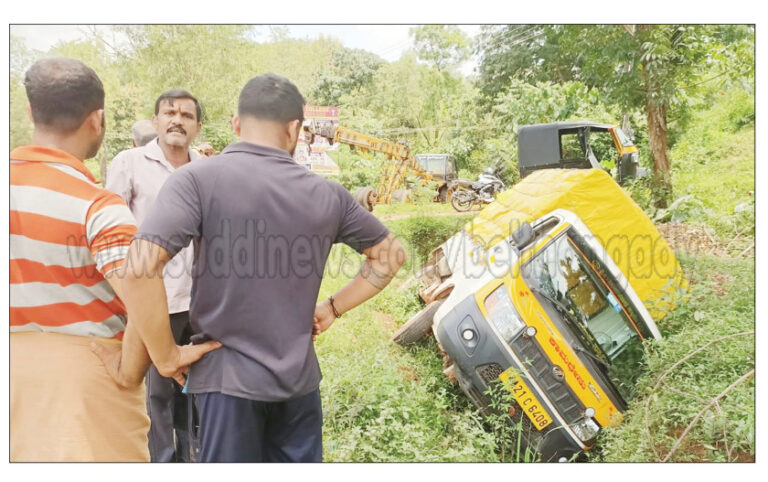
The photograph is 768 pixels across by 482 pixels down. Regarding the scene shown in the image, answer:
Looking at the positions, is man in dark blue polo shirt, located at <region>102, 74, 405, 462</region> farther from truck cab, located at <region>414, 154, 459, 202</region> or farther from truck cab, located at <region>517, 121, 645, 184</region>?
truck cab, located at <region>414, 154, 459, 202</region>

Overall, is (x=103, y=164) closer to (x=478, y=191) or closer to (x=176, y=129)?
(x=176, y=129)

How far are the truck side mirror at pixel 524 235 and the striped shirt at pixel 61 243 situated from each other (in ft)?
8.52

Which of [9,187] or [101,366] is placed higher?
[9,187]

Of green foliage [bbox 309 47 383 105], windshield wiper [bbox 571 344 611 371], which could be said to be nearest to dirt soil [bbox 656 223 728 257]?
windshield wiper [bbox 571 344 611 371]

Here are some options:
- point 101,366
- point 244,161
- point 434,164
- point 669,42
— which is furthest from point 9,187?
point 434,164

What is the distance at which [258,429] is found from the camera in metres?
1.75

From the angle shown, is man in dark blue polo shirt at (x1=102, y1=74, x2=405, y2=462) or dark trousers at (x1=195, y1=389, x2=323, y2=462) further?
dark trousers at (x1=195, y1=389, x2=323, y2=462)

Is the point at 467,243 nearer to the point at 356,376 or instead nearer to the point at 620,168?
the point at 356,376

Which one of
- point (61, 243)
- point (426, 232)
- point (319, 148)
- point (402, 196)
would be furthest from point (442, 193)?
point (61, 243)

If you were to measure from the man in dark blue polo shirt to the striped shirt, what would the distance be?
19 cm

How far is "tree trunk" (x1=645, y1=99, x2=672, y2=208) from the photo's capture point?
5.39 metres

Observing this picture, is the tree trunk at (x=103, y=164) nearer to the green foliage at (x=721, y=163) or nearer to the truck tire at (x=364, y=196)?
the truck tire at (x=364, y=196)

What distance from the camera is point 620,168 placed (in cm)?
591

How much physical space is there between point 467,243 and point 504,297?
1.33 m
